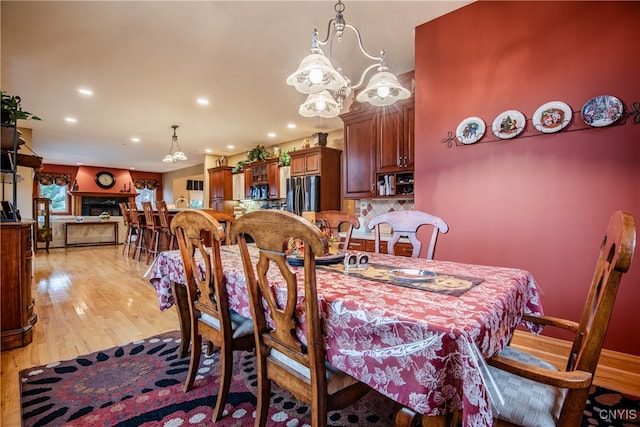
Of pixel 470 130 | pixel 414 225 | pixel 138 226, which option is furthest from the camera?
pixel 138 226

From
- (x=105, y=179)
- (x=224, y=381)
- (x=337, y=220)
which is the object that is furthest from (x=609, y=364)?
(x=105, y=179)

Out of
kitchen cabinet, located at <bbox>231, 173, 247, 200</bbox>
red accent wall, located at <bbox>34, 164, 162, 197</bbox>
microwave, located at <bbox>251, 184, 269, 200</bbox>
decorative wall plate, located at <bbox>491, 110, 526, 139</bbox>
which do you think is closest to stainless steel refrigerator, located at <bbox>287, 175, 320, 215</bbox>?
microwave, located at <bbox>251, 184, 269, 200</bbox>

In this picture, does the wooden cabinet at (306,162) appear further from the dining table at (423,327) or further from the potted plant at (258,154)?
the dining table at (423,327)

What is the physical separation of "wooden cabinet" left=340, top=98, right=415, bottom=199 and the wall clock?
1150 centimetres

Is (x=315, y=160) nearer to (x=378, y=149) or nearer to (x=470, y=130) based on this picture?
(x=378, y=149)

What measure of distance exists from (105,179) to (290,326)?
44.4ft

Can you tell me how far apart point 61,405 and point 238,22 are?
2.98 metres

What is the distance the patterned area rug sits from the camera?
153 centimetres

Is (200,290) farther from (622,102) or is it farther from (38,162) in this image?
(622,102)

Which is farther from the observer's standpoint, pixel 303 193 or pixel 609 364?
pixel 303 193

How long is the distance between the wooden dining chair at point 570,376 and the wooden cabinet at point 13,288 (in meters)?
3.07

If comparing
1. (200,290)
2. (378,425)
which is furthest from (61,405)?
(378,425)

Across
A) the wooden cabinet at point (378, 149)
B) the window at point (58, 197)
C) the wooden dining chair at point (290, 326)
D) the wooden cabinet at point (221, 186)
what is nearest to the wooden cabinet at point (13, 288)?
the wooden dining chair at point (290, 326)

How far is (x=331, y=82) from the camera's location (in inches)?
76.0
